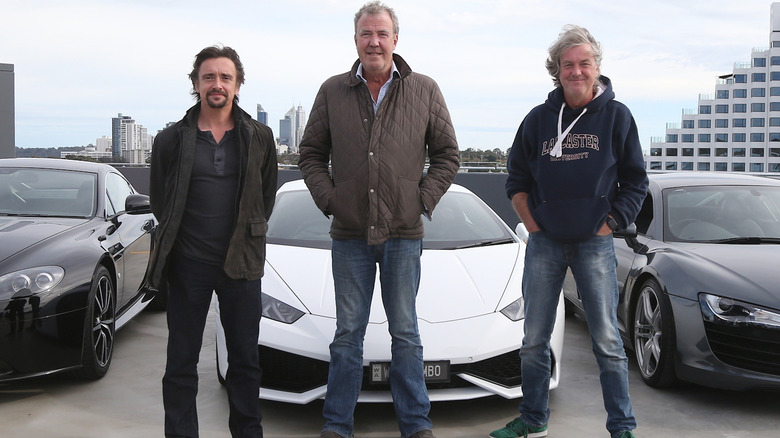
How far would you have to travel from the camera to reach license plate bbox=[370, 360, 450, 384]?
354 cm

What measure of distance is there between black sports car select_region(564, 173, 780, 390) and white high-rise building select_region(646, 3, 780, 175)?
163 meters

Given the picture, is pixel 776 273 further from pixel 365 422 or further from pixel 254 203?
pixel 254 203

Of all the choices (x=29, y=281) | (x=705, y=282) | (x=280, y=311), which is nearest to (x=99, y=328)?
(x=29, y=281)

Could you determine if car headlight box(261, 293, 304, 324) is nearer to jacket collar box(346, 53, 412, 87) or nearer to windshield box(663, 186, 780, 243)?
jacket collar box(346, 53, 412, 87)

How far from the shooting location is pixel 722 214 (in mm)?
5023

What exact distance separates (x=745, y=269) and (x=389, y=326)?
211cm

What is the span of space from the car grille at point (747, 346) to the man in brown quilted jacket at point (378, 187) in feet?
5.46

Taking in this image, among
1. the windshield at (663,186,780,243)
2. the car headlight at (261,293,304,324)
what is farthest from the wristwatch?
the windshield at (663,186,780,243)

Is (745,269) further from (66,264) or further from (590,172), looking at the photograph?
(66,264)

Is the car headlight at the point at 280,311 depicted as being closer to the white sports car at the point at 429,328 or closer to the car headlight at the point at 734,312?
the white sports car at the point at 429,328

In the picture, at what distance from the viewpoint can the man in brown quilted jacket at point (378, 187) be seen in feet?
10.6

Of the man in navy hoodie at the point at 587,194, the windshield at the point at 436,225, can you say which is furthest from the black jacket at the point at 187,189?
the windshield at the point at 436,225

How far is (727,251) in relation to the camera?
4.47m

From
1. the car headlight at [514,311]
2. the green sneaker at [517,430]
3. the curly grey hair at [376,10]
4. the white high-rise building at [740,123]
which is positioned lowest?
the green sneaker at [517,430]
